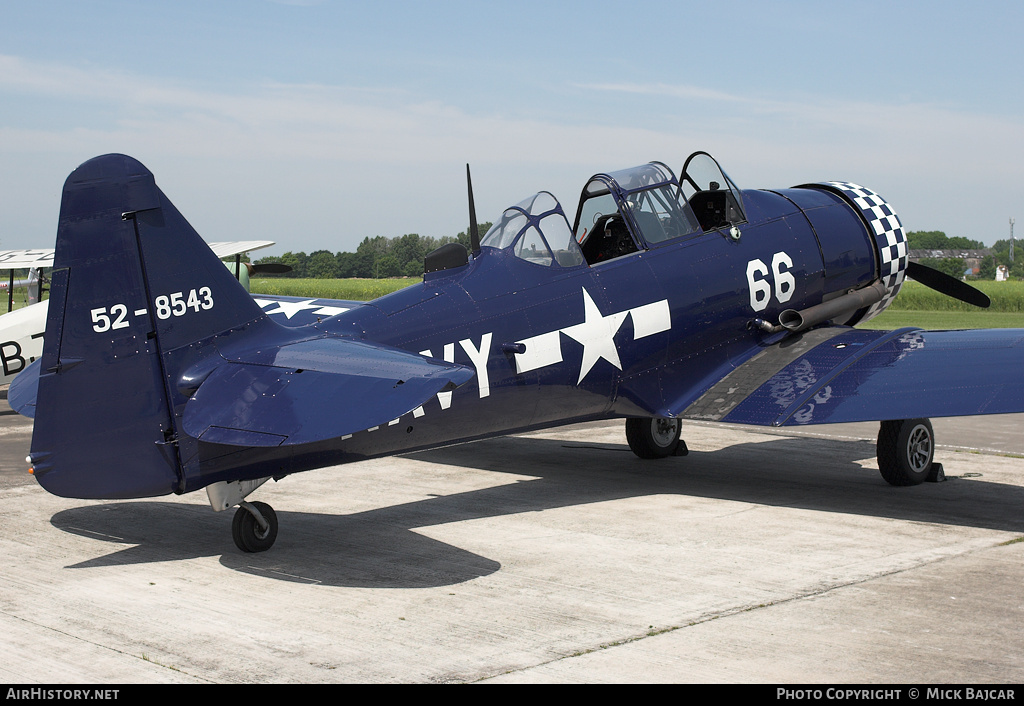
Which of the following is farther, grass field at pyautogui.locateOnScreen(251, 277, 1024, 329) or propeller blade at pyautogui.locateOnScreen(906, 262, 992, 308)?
grass field at pyautogui.locateOnScreen(251, 277, 1024, 329)

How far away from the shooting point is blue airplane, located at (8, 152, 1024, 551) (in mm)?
6125

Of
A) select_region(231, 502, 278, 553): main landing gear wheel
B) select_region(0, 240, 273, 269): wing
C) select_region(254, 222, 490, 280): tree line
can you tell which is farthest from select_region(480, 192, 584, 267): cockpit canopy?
select_region(254, 222, 490, 280): tree line

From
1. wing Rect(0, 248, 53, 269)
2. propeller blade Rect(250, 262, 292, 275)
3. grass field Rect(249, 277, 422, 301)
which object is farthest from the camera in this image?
grass field Rect(249, 277, 422, 301)

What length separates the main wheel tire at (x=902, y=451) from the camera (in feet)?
30.3

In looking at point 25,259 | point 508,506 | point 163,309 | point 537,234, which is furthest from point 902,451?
point 25,259

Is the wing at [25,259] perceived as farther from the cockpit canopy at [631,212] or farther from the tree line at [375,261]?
the tree line at [375,261]

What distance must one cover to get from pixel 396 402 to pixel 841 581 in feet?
9.48

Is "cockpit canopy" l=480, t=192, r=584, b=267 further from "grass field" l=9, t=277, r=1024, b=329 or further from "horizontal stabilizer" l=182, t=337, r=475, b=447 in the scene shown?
"grass field" l=9, t=277, r=1024, b=329

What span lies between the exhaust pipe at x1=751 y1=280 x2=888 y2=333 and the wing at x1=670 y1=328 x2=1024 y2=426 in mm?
145

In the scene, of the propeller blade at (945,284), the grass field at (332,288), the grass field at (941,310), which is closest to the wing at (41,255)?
the propeller blade at (945,284)

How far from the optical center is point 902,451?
30.3 ft

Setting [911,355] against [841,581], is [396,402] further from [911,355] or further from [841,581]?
[911,355]
